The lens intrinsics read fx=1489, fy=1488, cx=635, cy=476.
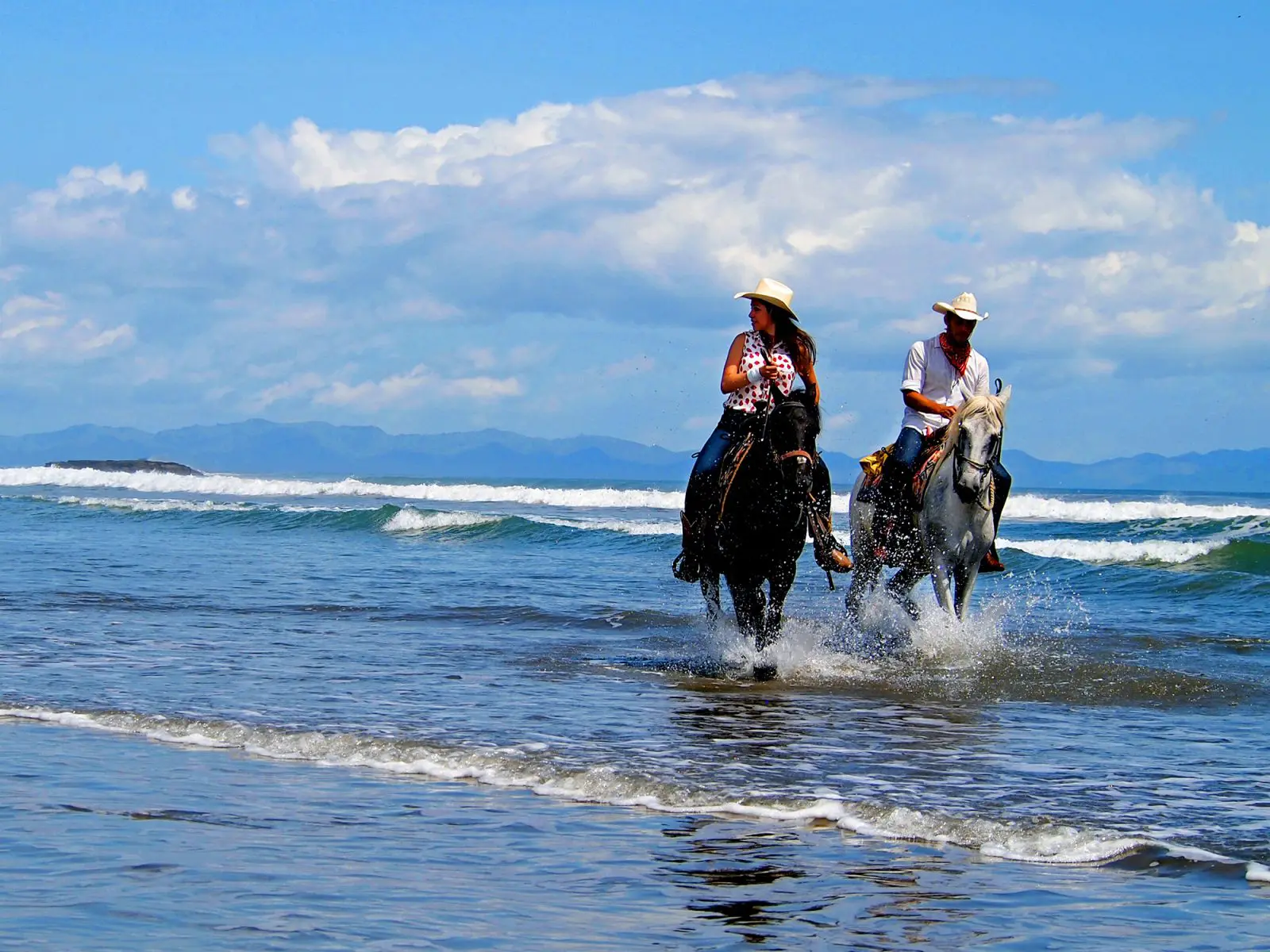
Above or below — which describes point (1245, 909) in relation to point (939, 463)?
below

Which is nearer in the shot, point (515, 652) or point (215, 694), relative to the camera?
point (215, 694)

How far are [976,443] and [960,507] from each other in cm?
53

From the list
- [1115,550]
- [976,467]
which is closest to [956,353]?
[976,467]

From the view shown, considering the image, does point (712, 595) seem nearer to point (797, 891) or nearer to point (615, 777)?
point (615, 777)

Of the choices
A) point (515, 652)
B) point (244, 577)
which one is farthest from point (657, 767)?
point (244, 577)

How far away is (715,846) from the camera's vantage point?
224 inches

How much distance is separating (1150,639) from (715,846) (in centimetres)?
864

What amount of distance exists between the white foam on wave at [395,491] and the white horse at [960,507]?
125ft

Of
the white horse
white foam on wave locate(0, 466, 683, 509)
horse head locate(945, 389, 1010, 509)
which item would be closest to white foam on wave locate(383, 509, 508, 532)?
white foam on wave locate(0, 466, 683, 509)

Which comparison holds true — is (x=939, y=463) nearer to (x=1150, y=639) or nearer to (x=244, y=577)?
(x=1150, y=639)

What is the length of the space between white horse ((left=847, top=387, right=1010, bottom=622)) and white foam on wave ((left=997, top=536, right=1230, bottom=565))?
37.1 ft

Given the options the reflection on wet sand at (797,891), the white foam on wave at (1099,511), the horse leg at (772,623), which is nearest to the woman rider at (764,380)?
the horse leg at (772,623)

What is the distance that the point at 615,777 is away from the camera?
6.91 meters

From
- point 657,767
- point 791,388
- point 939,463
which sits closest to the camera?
point 657,767
